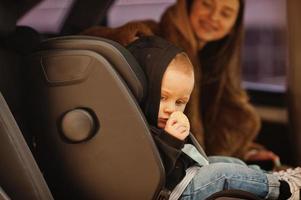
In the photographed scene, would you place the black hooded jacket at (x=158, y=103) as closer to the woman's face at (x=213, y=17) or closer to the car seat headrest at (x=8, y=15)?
the car seat headrest at (x=8, y=15)

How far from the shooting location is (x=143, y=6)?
66.5 inches

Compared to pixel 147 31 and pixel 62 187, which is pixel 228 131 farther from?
pixel 62 187

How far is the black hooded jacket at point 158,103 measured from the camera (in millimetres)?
959

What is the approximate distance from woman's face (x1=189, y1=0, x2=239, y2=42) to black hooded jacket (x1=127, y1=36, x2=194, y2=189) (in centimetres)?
63

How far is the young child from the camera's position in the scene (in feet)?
3.18

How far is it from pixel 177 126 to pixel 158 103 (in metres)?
0.06

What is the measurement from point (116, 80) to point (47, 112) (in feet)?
0.53

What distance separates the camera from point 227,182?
1023 mm

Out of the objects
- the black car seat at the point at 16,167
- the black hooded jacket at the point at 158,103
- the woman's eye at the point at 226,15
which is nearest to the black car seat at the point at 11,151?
the black car seat at the point at 16,167

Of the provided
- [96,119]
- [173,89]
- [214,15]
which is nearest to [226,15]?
[214,15]

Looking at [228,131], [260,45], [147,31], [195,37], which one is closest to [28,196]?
[147,31]

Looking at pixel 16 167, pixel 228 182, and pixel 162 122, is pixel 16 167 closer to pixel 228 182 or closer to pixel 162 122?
pixel 162 122

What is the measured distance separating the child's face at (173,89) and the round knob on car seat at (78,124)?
147 mm

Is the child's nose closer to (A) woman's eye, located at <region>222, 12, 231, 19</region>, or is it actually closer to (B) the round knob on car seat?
(B) the round knob on car seat
